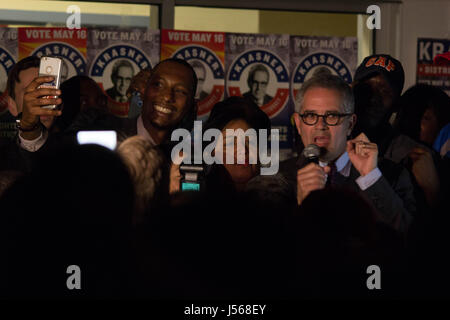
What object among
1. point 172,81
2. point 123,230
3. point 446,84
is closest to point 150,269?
point 123,230

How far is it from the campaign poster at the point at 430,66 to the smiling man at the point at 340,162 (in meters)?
1.76

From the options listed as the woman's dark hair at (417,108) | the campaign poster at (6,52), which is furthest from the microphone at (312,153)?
the campaign poster at (6,52)

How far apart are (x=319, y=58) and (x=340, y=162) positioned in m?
1.61

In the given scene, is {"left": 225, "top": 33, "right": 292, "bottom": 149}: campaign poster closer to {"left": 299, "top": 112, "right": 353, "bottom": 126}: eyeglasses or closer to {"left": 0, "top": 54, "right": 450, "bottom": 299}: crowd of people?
{"left": 0, "top": 54, "right": 450, "bottom": 299}: crowd of people

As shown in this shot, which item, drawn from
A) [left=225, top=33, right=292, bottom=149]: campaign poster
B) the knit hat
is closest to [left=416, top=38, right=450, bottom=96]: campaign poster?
[left=225, top=33, right=292, bottom=149]: campaign poster

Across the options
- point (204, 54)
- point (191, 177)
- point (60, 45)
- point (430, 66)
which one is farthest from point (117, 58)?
point (430, 66)

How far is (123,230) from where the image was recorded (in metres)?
2.25

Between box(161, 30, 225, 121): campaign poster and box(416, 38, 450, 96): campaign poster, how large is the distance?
1179 millimetres

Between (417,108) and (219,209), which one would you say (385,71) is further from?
(219,209)

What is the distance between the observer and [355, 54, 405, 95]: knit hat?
9.44 feet

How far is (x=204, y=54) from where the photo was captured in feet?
12.9

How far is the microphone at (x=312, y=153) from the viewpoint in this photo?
244 centimetres

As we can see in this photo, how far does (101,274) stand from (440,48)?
2.72 m
